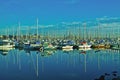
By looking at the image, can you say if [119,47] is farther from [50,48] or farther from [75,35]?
[75,35]

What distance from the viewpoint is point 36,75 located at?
121 feet

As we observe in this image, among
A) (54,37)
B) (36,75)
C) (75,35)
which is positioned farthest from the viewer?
(54,37)

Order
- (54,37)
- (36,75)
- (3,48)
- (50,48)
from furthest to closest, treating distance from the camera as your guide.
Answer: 1. (54,37)
2. (3,48)
3. (50,48)
4. (36,75)

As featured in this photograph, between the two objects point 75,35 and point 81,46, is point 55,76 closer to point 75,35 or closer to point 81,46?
point 81,46

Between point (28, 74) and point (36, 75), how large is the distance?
132 centimetres

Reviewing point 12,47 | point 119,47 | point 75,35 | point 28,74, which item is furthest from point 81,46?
point 28,74

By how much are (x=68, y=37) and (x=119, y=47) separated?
136 feet

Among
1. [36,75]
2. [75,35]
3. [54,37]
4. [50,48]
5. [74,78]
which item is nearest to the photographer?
[74,78]

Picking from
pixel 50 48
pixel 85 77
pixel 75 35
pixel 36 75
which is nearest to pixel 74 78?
pixel 85 77

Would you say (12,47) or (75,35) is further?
(75,35)

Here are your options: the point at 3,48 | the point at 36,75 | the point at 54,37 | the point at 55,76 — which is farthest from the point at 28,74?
the point at 54,37

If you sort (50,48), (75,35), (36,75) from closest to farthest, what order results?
(36,75) → (50,48) → (75,35)

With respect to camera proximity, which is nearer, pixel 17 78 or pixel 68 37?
pixel 17 78

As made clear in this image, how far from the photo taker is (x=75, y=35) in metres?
124
